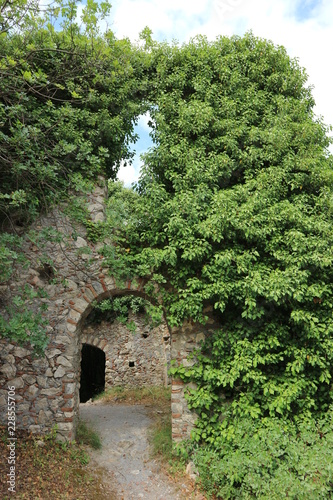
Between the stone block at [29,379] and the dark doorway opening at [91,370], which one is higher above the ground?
the stone block at [29,379]

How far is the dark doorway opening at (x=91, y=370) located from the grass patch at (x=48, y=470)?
7165 millimetres

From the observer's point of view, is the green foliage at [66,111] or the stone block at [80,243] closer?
the green foliage at [66,111]

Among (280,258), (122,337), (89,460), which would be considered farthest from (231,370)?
(122,337)

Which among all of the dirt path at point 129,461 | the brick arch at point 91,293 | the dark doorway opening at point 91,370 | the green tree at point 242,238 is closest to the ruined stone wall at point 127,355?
the dark doorway opening at point 91,370

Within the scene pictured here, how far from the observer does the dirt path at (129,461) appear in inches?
194

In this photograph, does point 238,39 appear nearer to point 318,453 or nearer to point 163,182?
point 163,182

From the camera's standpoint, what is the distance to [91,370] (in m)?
12.7

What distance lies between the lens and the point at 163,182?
6223 millimetres

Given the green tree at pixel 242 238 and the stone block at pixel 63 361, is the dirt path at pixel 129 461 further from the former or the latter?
the stone block at pixel 63 361

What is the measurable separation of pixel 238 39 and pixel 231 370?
6.18 metres

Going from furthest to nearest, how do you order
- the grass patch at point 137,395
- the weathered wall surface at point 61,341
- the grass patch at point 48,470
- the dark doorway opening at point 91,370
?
the dark doorway opening at point 91,370, the grass patch at point 137,395, the weathered wall surface at point 61,341, the grass patch at point 48,470

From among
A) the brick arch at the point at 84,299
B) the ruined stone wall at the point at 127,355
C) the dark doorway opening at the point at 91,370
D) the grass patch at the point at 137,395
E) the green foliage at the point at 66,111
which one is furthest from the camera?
the dark doorway opening at the point at 91,370

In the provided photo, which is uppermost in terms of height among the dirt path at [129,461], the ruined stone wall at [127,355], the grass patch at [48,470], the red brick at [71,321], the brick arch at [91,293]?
the brick arch at [91,293]

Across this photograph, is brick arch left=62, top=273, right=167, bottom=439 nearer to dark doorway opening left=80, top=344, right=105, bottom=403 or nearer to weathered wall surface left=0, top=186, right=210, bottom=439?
weathered wall surface left=0, top=186, right=210, bottom=439
